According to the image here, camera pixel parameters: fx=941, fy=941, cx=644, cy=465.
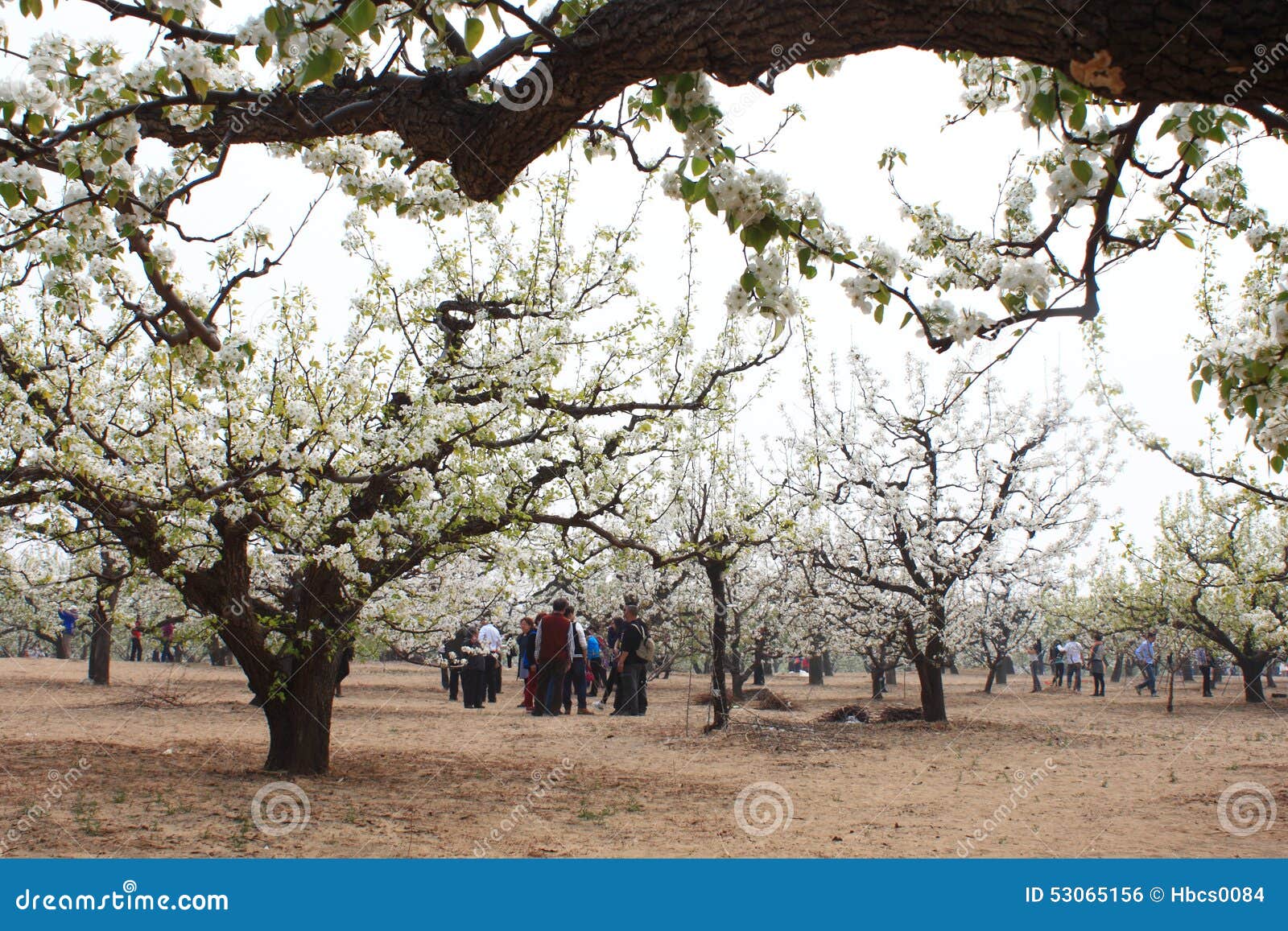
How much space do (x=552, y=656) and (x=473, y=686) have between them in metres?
3.42

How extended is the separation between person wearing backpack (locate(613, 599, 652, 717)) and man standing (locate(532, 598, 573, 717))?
33.4 inches

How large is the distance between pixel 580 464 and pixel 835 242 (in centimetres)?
532

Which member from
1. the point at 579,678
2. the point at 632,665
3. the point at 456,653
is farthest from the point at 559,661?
the point at 456,653

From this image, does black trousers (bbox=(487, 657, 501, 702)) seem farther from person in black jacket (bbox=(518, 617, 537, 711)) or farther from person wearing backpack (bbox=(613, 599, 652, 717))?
person wearing backpack (bbox=(613, 599, 652, 717))

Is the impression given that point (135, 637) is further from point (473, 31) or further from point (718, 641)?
point (473, 31)

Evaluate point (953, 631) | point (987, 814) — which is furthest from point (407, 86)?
point (953, 631)

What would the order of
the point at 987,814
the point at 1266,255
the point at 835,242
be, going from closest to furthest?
the point at 835,242, the point at 1266,255, the point at 987,814

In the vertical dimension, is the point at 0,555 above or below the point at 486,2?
below

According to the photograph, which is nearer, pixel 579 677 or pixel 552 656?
pixel 552 656

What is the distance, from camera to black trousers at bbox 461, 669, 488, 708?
1688cm

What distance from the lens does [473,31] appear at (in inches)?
114

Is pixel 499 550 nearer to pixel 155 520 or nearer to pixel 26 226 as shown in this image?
pixel 155 520

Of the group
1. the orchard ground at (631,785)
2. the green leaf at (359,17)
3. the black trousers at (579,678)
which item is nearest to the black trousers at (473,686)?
the orchard ground at (631,785)

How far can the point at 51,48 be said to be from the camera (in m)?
3.72
